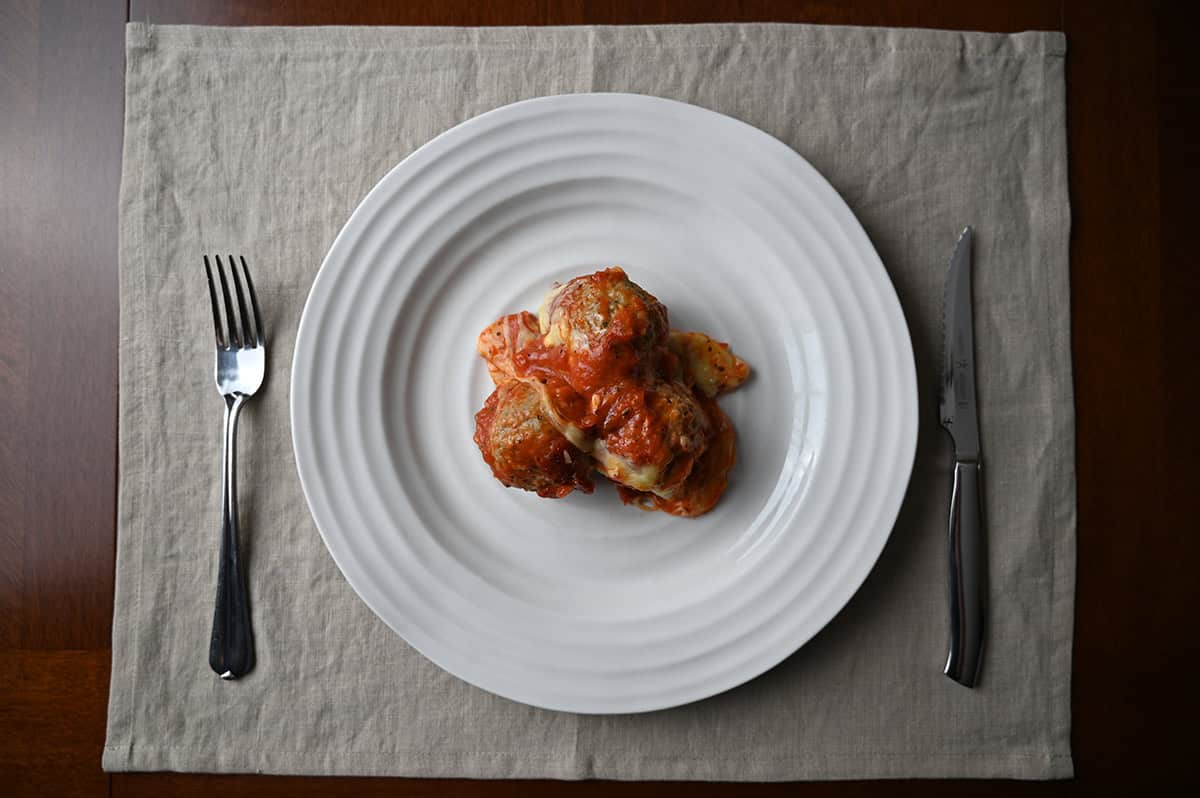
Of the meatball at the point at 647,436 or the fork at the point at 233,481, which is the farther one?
the fork at the point at 233,481

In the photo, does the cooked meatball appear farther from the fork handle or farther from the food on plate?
the fork handle

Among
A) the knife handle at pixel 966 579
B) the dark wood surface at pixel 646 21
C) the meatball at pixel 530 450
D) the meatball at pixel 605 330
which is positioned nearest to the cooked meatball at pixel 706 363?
the meatball at pixel 605 330

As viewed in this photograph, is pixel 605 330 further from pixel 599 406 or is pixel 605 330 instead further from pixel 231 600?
pixel 231 600

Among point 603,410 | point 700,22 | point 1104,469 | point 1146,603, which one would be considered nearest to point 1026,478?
point 1104,469

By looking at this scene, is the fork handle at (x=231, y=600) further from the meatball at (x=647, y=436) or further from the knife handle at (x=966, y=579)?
the knife handle at (x=966, y=579)

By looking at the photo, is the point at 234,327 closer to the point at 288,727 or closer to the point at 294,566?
the point at 294,566

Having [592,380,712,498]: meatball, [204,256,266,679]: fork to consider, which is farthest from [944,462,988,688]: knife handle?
[204,256,266,679]: fork
